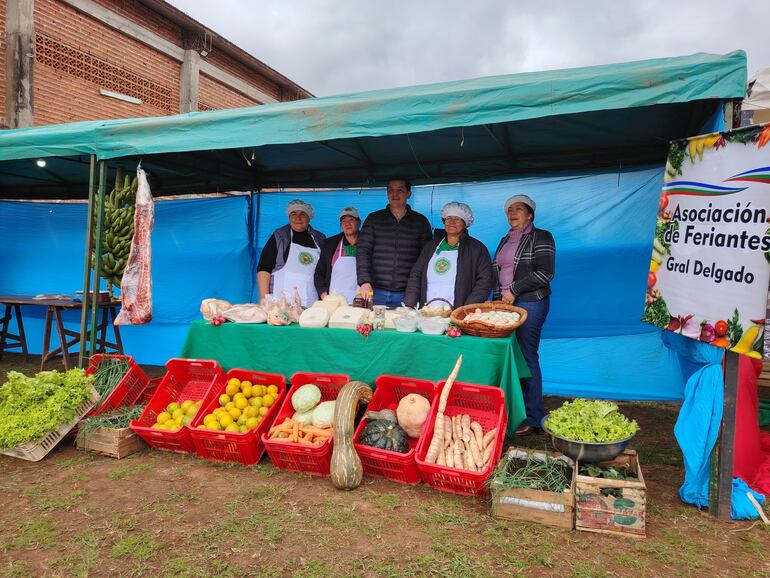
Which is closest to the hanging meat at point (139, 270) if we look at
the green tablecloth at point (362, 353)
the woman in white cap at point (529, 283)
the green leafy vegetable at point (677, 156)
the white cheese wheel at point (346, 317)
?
the green tablecloth at point (362, 353)

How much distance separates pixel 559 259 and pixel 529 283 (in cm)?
150

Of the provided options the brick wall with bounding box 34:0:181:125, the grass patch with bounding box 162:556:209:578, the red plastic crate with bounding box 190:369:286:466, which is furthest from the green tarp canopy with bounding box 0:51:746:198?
the brick wall with bounding box 34:0:181:125

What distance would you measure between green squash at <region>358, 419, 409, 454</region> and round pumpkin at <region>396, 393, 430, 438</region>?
0.06 meters

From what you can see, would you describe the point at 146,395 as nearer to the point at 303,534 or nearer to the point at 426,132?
the point at 303,534

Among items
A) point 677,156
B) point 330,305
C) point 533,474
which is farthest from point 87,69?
point 533,474

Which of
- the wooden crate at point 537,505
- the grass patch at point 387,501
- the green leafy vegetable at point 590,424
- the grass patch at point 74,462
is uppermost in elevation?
the green leafy vegetable at point 590,424

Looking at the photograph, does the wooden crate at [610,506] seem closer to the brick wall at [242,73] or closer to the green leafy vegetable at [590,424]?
the green leafy vegetable at [590,424]

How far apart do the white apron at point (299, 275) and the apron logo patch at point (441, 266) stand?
62.0 inches

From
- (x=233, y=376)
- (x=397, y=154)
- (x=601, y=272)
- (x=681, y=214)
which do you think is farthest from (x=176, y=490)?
(x=601, y=272)

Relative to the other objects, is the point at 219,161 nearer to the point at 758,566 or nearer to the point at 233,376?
the point at 233,376

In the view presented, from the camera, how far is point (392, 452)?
328 centimetres

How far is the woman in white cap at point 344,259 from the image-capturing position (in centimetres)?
528

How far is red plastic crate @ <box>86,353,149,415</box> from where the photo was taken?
4.21 metres

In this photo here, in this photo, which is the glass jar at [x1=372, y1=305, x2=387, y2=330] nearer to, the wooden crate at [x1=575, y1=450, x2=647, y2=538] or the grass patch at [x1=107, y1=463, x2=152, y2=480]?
the wooden crate at [x1=575, y1=450, x2=647, y2=538]
